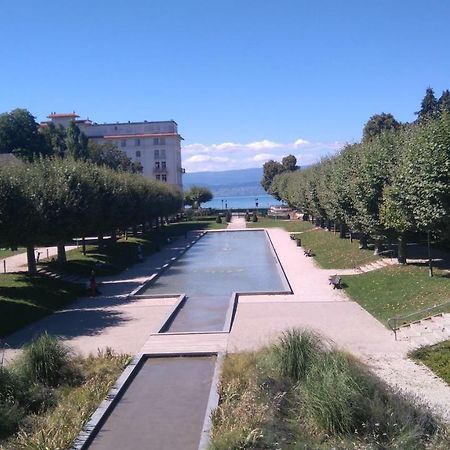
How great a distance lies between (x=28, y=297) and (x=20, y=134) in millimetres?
57687

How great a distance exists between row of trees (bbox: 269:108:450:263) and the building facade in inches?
3023

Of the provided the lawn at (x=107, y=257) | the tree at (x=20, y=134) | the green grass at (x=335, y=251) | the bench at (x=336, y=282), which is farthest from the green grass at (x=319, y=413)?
the tree at (x=20, y=134)

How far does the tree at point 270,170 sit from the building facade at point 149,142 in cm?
2330

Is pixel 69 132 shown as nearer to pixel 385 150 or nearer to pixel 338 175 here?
pixel 338 175

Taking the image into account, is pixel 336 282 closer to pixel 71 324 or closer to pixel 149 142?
pixel 71 324

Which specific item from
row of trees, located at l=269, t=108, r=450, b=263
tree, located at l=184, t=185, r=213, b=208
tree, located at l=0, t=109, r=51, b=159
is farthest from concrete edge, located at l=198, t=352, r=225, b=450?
tree, located at l=184, t=185, r=213, b=208

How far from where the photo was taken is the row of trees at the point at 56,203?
2652 cm

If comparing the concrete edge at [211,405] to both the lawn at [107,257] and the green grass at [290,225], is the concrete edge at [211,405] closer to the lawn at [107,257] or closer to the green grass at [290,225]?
the lawn at [107,257]

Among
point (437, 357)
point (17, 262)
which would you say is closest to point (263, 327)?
point (437, 357)

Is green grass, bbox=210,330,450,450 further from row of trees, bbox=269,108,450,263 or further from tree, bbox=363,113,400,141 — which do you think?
tree, bbox=363,113,400,141

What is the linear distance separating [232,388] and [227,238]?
164 ft

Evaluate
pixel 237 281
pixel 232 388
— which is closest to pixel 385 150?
pixel 237 281

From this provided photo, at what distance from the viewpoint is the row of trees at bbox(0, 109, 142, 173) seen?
77188mm

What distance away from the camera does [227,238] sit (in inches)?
2448
